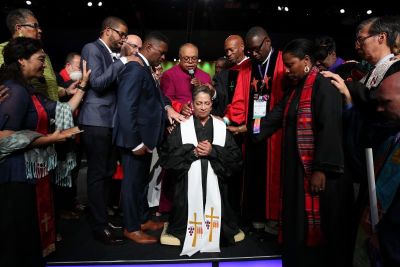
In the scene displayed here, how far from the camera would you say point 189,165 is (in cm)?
318

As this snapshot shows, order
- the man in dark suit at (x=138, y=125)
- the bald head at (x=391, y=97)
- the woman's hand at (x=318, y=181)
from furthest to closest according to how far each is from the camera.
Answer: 1. the man in dark suit at (x=138, y=125)
2. the woman's hand at (x=318, y=181)
3. the bald head at (x=391, y=97)

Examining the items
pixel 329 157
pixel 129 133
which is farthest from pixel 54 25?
pixel 329 157

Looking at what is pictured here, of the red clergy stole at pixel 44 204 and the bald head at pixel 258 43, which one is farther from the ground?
the bald head at pixel 258 43

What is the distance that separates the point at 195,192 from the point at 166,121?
838 millimetres

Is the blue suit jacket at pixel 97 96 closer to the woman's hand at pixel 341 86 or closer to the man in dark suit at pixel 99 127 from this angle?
the man in dark suit at pixel 99 127

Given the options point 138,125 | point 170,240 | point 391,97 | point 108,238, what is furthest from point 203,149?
point 391,97

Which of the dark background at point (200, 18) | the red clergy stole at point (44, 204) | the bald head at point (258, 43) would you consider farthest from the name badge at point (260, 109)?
the dark background at point (200, 18)

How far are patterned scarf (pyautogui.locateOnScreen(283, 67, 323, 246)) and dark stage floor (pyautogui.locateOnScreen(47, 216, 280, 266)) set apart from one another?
56cm

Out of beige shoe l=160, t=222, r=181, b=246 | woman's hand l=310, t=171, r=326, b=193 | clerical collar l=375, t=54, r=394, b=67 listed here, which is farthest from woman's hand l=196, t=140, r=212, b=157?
clerical collar l=375, t=54, r=394, b=67

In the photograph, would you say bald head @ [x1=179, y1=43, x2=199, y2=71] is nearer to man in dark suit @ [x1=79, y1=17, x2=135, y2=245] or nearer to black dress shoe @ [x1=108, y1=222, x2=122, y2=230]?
man in dark suit @ [x1=79, y1=17, x2=135, y2=245]

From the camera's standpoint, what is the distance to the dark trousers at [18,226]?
2340mm

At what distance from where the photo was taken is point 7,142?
225 centimetres

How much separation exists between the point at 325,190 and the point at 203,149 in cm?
109

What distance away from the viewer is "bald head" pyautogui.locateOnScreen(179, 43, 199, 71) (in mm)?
3867
